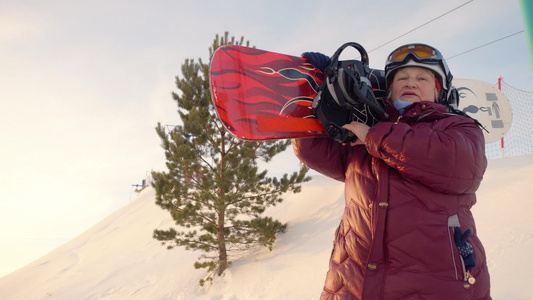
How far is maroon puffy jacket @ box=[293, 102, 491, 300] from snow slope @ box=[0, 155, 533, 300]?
9.34 feet

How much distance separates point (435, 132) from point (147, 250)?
1079cm

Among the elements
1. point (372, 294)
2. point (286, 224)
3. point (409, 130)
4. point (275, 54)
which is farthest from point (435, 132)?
point (286, 224)

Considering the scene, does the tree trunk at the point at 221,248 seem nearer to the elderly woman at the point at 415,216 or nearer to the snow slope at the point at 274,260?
the snow slope at the point at 274,260

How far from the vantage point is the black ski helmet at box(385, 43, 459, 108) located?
161 cm

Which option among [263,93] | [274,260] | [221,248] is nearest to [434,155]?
A: [263,93]

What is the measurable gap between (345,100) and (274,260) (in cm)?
574

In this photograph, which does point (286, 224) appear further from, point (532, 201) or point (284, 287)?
point (532, 201)

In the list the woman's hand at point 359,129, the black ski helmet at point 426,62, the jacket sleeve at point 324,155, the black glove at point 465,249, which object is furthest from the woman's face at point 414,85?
the black glove at point 465,249

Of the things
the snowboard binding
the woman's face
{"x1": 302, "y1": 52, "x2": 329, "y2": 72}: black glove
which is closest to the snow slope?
the woman's face

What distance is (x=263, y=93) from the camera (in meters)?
1.95

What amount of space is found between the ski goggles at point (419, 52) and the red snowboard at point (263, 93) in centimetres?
51

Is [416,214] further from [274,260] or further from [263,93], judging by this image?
[274,260]

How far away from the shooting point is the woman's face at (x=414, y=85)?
62.2 inches

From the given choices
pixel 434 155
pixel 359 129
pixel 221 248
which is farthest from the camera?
pixel 221 248
